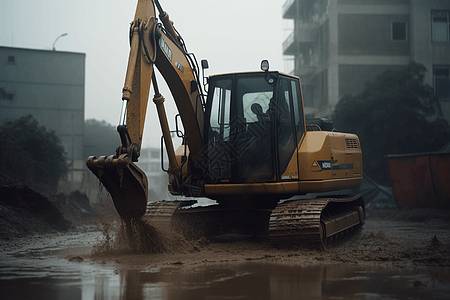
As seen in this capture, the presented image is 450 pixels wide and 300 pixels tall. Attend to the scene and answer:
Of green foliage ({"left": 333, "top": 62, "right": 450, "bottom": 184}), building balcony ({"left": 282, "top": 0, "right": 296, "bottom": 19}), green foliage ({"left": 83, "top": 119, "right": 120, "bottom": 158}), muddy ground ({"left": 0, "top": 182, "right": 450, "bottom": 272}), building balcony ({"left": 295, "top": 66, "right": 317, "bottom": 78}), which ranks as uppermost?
building balcony ({"left": 282, "top": 0, "right": 296, "bottom": 19})

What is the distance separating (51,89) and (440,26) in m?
22.9

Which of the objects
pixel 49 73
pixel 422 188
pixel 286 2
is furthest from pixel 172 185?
pixel 286 2

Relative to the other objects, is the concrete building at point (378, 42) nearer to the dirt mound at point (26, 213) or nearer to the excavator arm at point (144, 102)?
the dirt mound at point (26, 213)

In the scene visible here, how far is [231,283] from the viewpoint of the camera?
5441mm

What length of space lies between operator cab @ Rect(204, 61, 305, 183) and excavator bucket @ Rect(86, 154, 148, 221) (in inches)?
69.9

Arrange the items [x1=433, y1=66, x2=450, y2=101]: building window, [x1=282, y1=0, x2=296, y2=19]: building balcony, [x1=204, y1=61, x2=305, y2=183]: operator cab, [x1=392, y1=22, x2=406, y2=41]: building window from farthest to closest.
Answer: [x1=282, y1=0, x2=296, y2=19]: building balcony, [x1=392, y1=22, x2=406, y2=41]: building window, [x1=433, y1=66, x2=450, y2=101]: building window, [x1=204, y1=61, x2=305, y2=183]: operator cab

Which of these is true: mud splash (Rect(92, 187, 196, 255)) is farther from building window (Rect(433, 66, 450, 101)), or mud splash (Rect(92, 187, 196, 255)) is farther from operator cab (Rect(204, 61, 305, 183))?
building window (Rect(433, 66, 450, 101))

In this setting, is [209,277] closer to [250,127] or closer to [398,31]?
[250,127]

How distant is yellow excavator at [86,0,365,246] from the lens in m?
7.72

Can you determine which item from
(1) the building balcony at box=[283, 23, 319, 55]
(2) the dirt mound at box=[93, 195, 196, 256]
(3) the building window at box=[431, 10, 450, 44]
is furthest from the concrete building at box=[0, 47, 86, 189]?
(2) the dirt mound at box=[93, 195, 196, 256]

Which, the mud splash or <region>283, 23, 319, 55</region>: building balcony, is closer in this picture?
the mud splash

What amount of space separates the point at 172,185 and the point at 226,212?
1.09 meters

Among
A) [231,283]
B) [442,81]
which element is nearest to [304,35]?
[442,81]

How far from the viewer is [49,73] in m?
29.9
